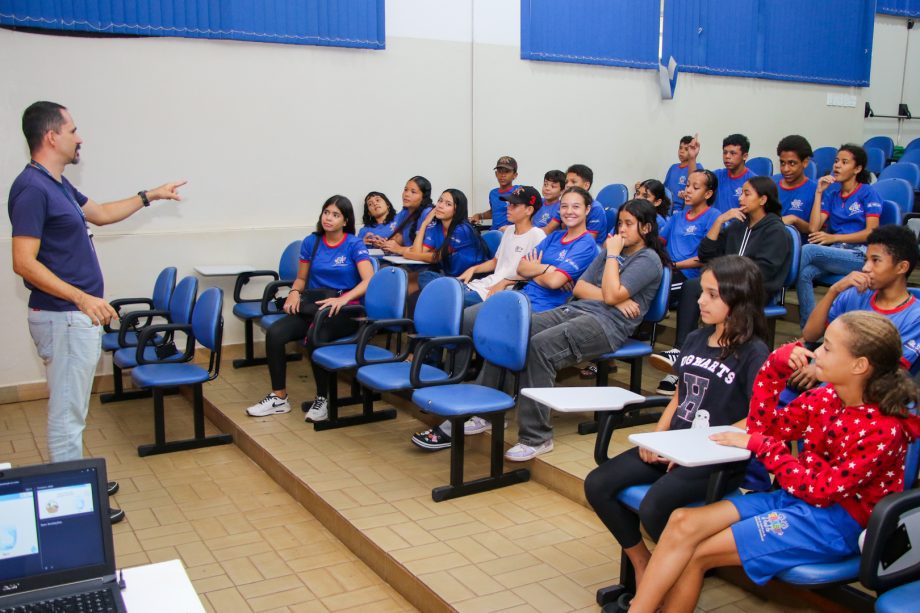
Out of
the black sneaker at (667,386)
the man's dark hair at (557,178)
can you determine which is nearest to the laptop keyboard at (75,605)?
the black sneaker at (667,386)

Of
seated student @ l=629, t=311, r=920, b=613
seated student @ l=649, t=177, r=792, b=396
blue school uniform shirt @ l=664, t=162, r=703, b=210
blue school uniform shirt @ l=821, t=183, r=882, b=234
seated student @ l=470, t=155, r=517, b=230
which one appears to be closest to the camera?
seated student @ l=629, t=311, r=920, b=613

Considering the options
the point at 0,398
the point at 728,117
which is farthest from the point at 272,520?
the point at 728,117

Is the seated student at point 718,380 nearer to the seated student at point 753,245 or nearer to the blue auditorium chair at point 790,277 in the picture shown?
the seated student at point 753,245

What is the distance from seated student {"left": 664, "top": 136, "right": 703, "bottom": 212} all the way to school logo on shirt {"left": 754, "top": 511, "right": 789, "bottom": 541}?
510 centimetres

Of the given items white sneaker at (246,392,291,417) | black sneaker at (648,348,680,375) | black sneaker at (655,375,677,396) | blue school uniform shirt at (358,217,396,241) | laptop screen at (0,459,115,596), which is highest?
blue school uniform shirt at (358,217,396,241)

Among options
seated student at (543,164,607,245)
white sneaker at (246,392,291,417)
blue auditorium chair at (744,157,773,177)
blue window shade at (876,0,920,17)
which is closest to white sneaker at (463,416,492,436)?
white sneaker at (246,392,291,417)

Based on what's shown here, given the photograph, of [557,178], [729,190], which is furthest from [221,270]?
[729,190]

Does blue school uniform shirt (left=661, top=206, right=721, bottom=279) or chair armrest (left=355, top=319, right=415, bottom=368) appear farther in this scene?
blue school uniform shirt (left=661, top=206, right=721, bottom=279)

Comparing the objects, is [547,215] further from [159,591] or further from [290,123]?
[159,591]

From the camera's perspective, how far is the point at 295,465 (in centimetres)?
402

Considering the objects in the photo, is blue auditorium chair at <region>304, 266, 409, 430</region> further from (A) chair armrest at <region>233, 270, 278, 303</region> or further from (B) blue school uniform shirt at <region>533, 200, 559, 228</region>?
(B) blue school uniform shirt at <region>533, 200, 559, 228</region>

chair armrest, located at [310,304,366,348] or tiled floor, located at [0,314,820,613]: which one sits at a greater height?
chair armrest, located at [310,304,366,348]

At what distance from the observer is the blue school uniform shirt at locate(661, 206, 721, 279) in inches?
195

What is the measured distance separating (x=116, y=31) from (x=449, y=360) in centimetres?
336
